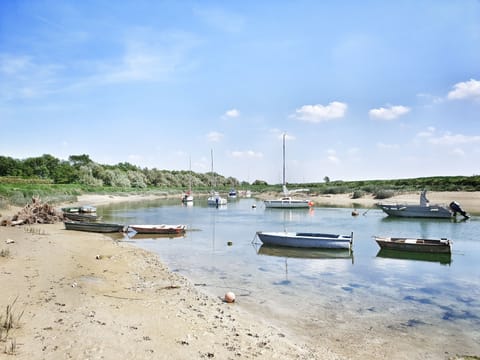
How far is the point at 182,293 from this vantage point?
12250 millimetres

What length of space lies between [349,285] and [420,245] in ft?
28.0

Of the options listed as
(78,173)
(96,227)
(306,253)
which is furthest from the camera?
(78,173)

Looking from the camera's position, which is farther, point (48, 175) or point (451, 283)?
point (48, 175)

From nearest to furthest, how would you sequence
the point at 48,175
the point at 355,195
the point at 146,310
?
the point at 146,310 < the point at 355,195 < the point at 48,175

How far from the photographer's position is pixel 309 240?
21922 mm

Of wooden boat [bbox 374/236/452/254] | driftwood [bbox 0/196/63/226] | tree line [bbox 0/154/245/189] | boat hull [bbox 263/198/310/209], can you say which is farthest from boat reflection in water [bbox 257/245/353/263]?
tree line [bbox 0/154/245/189]

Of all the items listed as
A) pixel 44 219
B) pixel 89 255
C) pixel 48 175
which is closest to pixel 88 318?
pixel 89 255

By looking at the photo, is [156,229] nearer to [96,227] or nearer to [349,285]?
[96,227]

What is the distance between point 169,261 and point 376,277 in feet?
33.2

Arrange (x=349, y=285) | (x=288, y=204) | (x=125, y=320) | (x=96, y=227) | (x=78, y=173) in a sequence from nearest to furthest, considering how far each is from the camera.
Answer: (x=125, y=320) < (x=349, y=285) < (x=96, y=227) < (x=288, y=204) < (x=78, y=173)

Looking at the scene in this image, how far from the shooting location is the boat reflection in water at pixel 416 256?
1984 centimetres

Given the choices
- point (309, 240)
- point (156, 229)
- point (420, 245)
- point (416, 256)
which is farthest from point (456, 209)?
point (156, 229)

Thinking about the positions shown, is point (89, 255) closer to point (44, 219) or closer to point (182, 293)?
point (182, 293)

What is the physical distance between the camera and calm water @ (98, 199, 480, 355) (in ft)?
33.7
